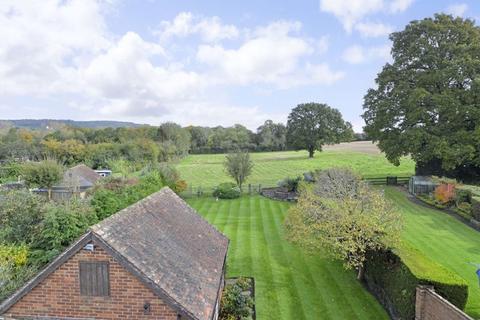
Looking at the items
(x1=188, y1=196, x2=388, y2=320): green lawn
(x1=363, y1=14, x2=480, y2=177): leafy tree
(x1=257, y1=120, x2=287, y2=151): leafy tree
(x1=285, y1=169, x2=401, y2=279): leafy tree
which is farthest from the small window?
(x1=257, y1=120, x2=287, y2=151): leafy tree

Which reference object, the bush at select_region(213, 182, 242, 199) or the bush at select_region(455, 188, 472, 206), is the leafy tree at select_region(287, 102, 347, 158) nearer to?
the bush at select_region(213, 182, 242, 199)

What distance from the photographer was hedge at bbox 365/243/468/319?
44.2 feet

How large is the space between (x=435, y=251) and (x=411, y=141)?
18870mm

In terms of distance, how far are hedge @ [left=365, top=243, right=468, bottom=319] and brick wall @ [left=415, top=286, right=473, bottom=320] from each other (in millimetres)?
294

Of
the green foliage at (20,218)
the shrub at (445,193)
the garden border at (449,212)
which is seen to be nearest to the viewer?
the green foliage at (20,218)

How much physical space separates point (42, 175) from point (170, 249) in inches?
1286

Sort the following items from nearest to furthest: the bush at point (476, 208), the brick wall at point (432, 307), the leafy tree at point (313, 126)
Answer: the brick wall at point (432, 307), the bush at point (476, 208), the leafy tree at point (313, 126)

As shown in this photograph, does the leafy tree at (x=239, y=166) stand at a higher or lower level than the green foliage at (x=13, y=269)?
higher

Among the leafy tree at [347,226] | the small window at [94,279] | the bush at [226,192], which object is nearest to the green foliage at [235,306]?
the leafy tree at [347,226]

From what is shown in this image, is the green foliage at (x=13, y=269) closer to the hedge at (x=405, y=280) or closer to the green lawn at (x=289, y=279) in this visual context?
the green lawn at (x=289, y=279)

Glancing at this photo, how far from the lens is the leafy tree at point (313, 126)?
82.8 m

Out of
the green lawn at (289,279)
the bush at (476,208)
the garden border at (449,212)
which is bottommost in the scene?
the green lawn at (289,279)

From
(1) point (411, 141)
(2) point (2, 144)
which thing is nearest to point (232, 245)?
(1) point (411, 141)

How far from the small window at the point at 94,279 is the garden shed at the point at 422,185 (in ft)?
113
